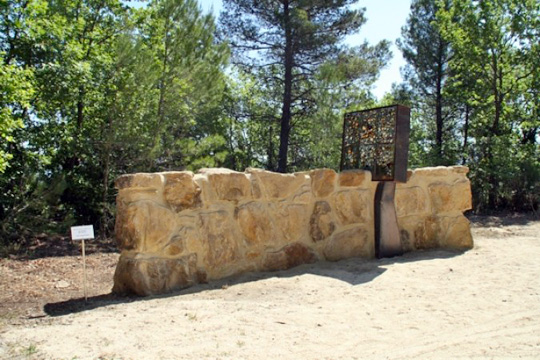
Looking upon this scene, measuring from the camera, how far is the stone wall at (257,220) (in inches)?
155

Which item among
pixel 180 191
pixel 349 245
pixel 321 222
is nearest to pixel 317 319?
pixel 180 191

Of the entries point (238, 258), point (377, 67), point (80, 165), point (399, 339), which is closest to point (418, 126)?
point (377, 67)

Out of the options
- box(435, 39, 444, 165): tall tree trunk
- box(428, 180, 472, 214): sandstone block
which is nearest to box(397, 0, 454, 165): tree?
box(435, 39, 444, 165): tall tree trunk

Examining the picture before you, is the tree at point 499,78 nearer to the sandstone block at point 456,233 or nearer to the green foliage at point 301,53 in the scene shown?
the green foliage at point 301,53

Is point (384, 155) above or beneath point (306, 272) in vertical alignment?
above

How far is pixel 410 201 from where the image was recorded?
5551 mm

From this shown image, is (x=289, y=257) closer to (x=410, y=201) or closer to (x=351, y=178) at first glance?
(x=351, y=178)

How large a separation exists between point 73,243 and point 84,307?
141 inches

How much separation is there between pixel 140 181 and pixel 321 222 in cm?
212

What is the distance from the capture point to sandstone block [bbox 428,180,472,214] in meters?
5.67

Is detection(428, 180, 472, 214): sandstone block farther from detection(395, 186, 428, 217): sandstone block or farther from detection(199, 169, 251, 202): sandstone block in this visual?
detection(199, 169, 251, 202): sandstone block

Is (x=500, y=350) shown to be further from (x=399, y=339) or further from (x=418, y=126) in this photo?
(x=418, y=126)

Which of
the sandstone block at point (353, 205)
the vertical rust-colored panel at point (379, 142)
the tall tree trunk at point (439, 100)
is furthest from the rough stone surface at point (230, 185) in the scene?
the tall tree trunk at point (439, 100)

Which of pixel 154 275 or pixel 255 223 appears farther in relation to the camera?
pixel 255 223
